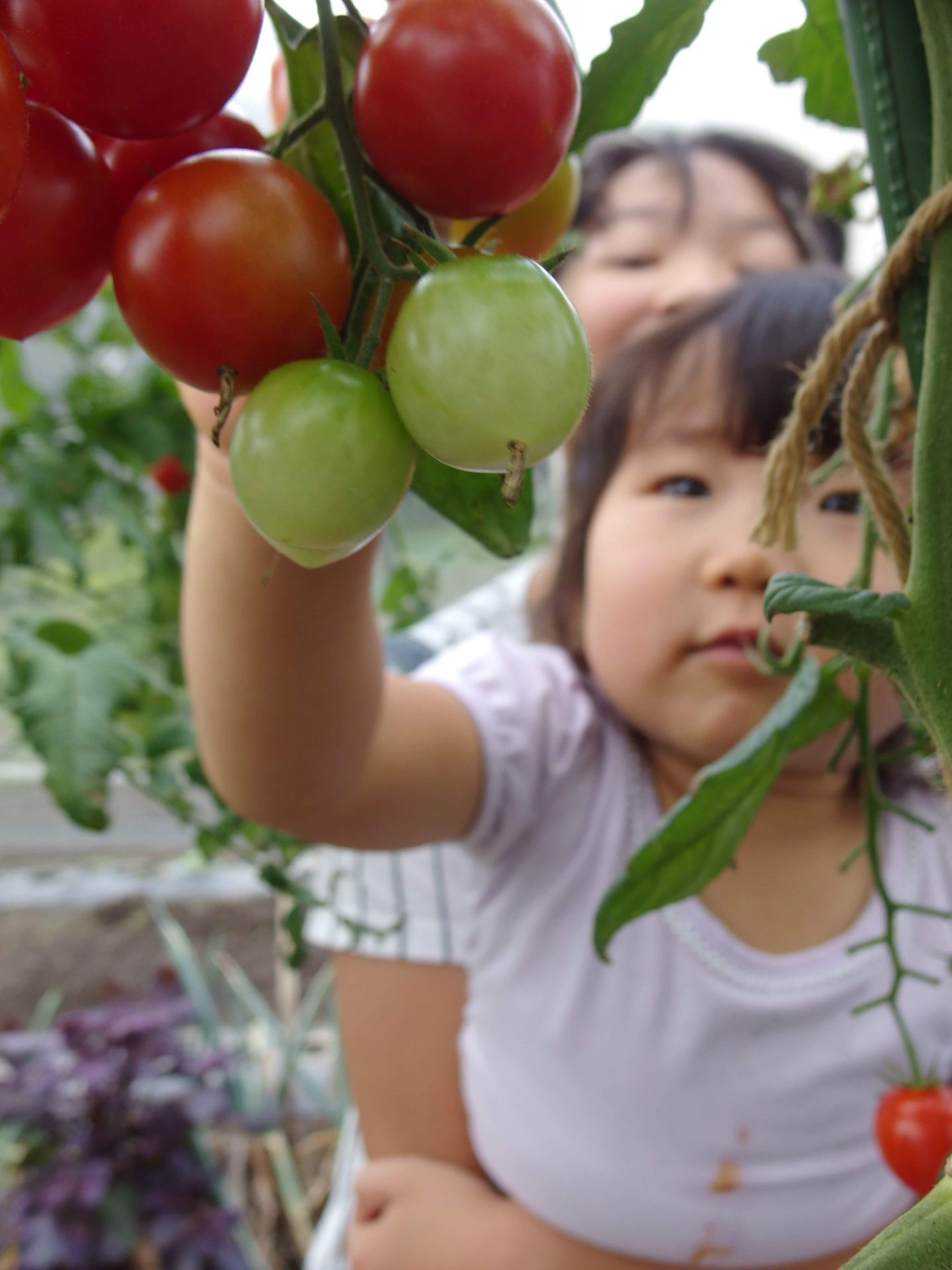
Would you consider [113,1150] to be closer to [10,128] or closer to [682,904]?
[682,904]

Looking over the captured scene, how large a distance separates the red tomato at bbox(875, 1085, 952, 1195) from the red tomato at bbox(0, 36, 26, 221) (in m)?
0.44

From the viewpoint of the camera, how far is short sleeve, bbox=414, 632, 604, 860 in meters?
0.69

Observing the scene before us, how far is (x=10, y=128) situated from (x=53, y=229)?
36 mm

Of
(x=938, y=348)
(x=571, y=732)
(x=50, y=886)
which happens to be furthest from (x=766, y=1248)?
(x=50, y=886)

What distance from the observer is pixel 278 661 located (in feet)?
1.29

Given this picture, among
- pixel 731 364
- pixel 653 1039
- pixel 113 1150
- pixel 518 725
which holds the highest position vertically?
pixel 731 364

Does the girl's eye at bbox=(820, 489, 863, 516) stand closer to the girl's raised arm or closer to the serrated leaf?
the girl's raised arm

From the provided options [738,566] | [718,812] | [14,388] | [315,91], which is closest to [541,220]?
[315,91]

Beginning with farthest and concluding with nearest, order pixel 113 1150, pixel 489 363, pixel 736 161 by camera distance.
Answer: pixel 113 1150 → pixel 736 161 → pixel 489 363

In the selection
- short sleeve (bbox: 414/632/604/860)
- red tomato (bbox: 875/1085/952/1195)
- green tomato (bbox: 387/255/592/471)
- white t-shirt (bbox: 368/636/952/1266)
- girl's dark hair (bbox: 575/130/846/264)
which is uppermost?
green tomato (bbox: 387/255/592/471)

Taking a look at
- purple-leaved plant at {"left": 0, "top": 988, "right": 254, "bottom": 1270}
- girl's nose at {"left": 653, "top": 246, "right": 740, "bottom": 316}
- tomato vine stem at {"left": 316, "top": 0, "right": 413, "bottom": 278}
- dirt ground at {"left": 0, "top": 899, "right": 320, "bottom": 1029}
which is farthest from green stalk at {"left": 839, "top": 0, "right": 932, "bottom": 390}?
dirt ground at {"left": 0, "top": 899, "right": 320, "bottom": 1029}

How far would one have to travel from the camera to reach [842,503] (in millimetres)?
602

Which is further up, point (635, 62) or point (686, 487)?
point (635, 62)

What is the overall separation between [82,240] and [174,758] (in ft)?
2.71
